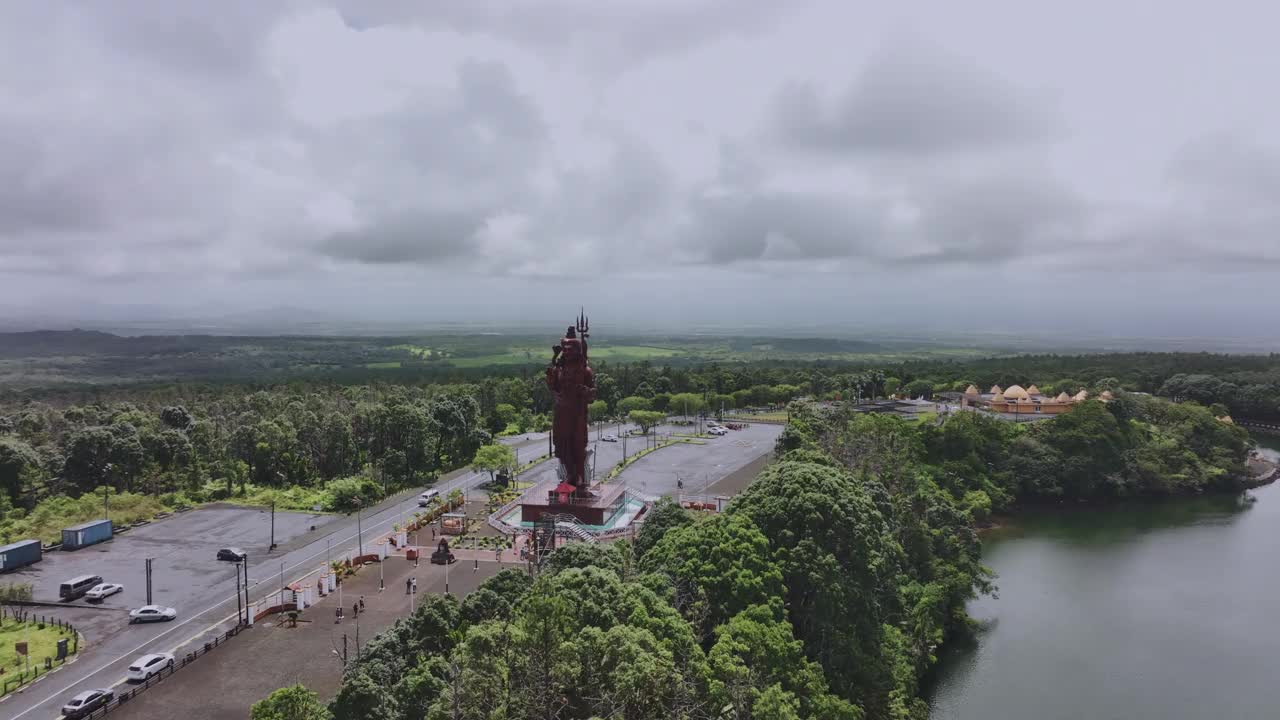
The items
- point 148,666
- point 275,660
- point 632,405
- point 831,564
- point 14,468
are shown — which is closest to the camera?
point 831,564

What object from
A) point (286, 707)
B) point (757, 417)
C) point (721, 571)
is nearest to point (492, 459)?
point (721, 571)

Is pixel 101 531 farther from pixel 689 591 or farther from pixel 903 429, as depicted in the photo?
pixel 903 429

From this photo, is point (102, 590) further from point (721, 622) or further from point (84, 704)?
point (721, 622)

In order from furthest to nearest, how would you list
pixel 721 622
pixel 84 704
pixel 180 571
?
pixel 180 571, pixel 721 622, pixel 84 704

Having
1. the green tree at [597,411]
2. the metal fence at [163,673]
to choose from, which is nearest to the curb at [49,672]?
the metal fence at [163,673]

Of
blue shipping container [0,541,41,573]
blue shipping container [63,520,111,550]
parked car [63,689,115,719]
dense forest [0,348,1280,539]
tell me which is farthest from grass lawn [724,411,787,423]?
parked car [63,689,115,719]

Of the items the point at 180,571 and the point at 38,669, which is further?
the point at 180,571
